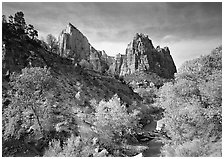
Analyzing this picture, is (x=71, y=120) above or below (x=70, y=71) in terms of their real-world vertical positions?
below

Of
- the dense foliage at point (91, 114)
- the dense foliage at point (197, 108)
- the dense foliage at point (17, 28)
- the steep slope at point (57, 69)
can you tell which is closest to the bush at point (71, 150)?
the dense foliage at point (91, 114)

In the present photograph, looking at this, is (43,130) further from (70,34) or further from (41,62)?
(70,34)

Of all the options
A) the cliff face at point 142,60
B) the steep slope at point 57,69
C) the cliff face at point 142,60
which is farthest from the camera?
the cliff face at point 142,60

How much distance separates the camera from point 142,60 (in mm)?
185750

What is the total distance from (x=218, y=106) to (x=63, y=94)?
29.3 meters

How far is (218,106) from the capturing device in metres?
17.7

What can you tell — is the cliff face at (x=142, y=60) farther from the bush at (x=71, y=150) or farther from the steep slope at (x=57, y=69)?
the bush at (x=71, y=150)

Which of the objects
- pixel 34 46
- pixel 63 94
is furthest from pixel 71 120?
pixel 34 46

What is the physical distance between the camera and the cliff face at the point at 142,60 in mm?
178250

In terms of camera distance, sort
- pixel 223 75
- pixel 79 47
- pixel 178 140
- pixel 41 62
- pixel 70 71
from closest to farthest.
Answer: pixel 223 75
pixel 178 140
pixel 41 62
pixel 70 71
pixel 79 47

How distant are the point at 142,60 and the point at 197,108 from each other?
169184mm

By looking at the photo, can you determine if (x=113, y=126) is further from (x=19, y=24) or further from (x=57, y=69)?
(x=19, y=24)

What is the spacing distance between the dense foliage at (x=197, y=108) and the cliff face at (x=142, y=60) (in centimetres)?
15328

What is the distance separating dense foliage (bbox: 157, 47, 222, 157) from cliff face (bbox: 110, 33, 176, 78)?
15328 cm
